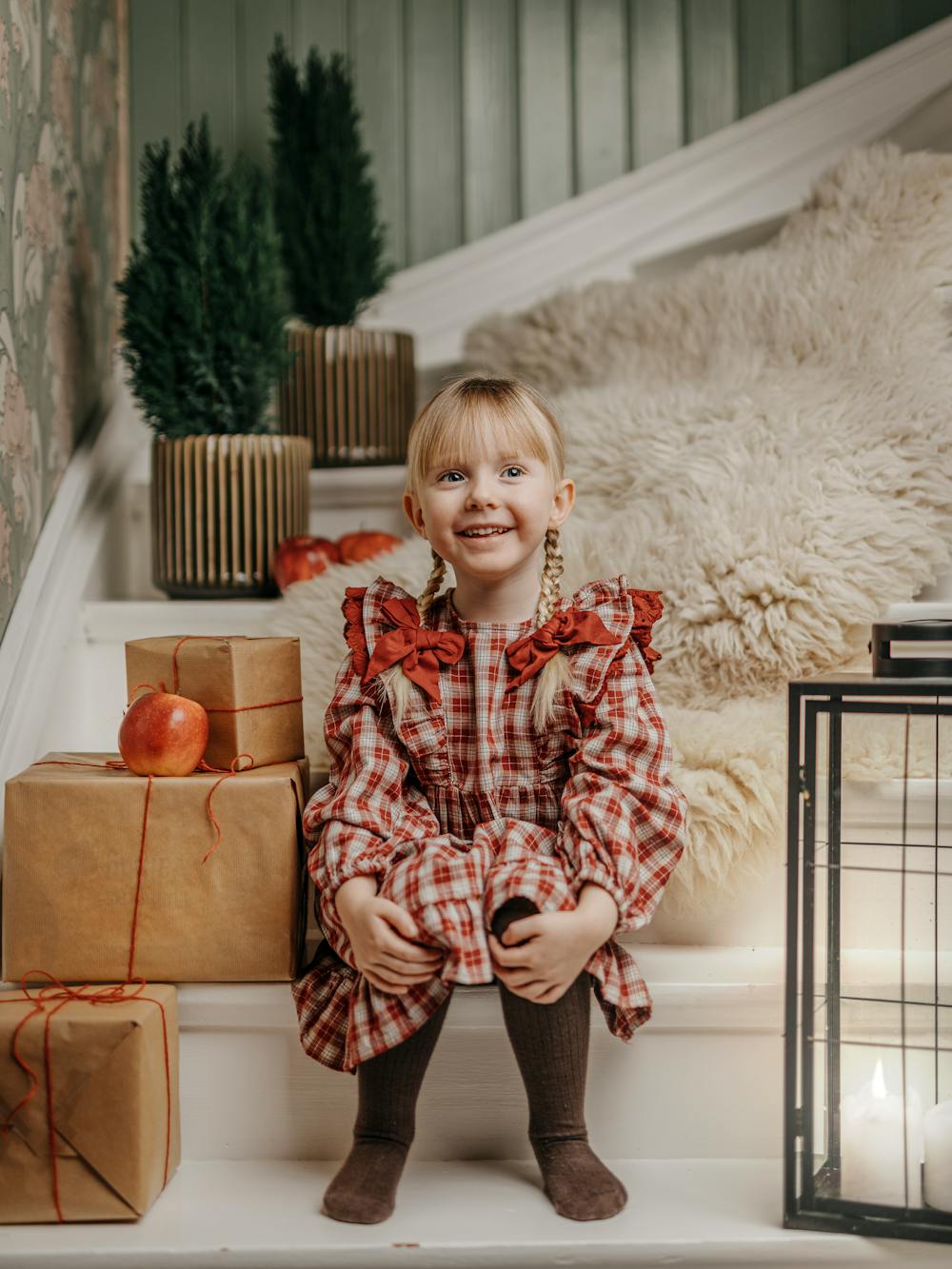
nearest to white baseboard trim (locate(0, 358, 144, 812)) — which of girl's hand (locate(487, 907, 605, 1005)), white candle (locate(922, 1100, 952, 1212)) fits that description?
girl's hand (locate(487, 907, 605, 1005))

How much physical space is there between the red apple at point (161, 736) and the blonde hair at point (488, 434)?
19cm

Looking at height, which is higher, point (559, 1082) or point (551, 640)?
point (551, 640)

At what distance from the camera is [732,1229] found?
100 cm

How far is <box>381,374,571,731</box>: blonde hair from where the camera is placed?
1138 mm

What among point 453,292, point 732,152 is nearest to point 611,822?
point 453,292

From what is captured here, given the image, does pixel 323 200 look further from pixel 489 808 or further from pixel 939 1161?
pixel 939 1161

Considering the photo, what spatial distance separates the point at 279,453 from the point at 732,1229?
107 cm

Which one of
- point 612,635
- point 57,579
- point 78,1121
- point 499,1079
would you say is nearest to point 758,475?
point 612,635

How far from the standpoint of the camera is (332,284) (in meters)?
1.82

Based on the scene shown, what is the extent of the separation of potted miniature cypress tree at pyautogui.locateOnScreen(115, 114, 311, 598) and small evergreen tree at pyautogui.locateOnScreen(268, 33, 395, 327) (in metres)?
0.16

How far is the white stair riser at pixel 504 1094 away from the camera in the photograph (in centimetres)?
112

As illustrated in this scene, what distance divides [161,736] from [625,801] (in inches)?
16.8

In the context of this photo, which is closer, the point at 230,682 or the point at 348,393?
the point at 230,682

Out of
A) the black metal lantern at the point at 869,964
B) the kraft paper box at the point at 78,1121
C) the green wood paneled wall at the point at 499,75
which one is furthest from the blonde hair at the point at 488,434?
the green wood paneled wall at the point at 499,75
